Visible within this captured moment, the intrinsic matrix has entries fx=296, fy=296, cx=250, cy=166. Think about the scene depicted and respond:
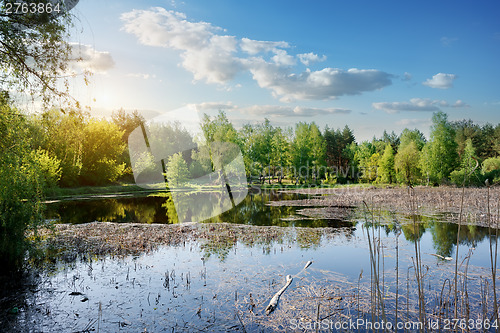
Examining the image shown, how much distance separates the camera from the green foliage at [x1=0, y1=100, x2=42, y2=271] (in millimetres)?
8578

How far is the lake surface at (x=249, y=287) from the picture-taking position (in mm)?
6316

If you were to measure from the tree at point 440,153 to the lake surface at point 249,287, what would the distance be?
42180mm

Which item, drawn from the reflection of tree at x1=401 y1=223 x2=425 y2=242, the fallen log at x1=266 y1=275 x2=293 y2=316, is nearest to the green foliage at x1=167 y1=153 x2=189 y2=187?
the reflection of tree at x1=401 y1=223 x2=425 y2=242

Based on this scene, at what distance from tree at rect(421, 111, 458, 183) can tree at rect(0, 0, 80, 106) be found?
180 feet

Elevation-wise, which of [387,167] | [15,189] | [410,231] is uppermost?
[15,189]

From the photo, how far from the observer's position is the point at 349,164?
267 feet

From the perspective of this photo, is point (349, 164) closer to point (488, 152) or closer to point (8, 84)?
point (488, 152)

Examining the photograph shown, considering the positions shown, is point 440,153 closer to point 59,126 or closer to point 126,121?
point 59,126

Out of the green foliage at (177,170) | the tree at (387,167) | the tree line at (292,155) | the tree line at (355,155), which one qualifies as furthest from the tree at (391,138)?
the green foliage at (177,170)

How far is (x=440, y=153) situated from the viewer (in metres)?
50.4

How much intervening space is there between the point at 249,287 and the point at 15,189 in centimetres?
772

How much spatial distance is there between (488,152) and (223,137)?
60.7m

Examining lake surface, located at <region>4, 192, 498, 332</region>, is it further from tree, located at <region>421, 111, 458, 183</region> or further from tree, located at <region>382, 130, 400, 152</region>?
tree, located at <region>382, 130, 400, 152</region>

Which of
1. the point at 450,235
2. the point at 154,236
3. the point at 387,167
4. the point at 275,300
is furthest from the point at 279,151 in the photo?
the point at 275,300
